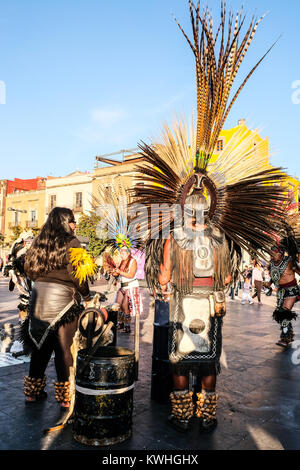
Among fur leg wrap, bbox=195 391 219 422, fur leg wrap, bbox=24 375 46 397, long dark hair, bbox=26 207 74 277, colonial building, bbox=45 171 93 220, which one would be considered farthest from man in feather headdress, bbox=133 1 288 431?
colonial building, bbox=45 171 93 220

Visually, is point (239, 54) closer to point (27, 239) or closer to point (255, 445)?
point (255, 445)

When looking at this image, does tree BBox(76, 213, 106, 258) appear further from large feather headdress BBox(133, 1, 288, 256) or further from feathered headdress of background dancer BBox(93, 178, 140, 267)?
large feather headdress BBox(133, 1, 288, 256)

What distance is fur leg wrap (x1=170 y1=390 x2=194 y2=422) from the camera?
3.28 m

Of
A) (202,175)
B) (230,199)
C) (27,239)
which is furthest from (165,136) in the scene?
(27,239)

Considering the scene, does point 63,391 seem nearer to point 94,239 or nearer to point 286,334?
point 286,334

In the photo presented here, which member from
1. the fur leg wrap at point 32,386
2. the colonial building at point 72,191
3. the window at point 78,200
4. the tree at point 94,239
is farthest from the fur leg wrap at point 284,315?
the window at point 78,200

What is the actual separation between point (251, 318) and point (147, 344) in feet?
14.7

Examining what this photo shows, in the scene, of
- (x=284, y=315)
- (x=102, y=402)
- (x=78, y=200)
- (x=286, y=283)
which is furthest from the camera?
(x=78, y=200)

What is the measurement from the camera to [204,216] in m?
3.56

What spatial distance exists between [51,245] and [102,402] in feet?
4.91

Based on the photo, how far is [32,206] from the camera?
4300 cm

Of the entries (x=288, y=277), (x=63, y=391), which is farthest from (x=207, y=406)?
(x=288, y=277)

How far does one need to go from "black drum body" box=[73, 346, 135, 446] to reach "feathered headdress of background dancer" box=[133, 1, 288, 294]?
4.41 ft
